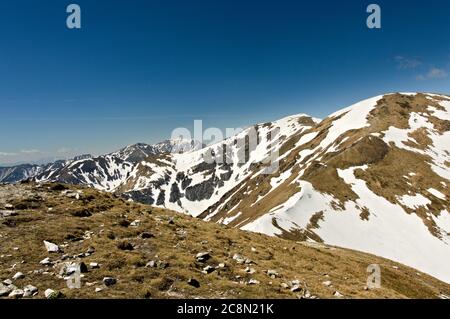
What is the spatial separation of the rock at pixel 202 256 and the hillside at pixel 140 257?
77 millimetres

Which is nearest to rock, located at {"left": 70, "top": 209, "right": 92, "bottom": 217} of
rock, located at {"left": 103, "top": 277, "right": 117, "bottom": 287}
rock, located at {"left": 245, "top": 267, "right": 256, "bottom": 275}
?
rock, located at {"left": 103, "top": 277, "right": 117, "bottom": 287}

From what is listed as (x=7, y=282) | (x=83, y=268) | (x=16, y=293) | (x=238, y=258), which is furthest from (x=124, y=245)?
(x=238, y=258)

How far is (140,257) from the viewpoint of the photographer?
792 inches

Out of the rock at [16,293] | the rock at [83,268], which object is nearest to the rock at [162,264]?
the rock at [83,268]

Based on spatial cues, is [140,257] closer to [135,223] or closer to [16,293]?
[16,293]

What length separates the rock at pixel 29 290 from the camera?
48.7 feet

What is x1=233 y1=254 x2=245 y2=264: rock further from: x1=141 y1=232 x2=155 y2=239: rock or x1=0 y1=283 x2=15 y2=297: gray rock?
x1=0 y1=283 x2=15 y2=297: gray rock

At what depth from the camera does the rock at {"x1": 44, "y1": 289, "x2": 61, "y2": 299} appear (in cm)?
1465

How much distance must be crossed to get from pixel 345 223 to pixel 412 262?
19.4m

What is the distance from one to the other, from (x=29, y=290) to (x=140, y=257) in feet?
20.8

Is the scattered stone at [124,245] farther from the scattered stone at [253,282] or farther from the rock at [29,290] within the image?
the scattered stone at [253,282]
